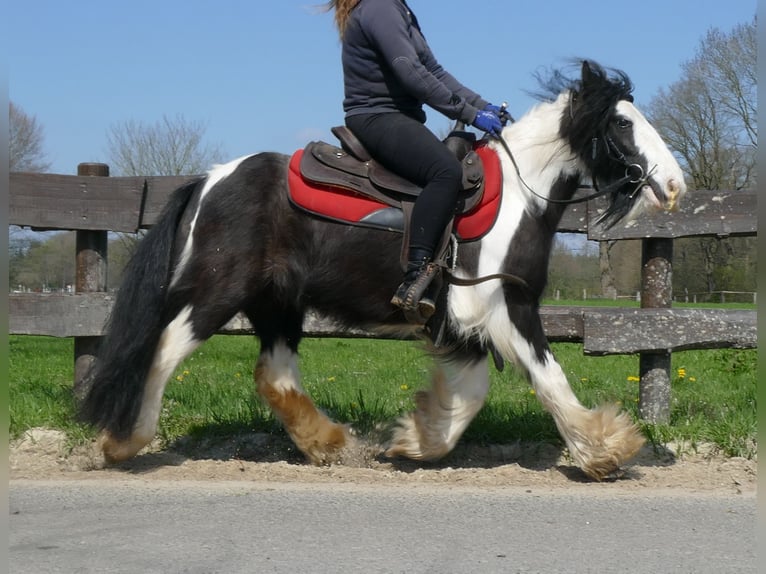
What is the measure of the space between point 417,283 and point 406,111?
106 centimetres

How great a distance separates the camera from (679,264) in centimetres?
3684

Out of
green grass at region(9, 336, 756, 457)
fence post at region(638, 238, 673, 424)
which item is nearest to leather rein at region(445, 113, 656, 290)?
green grass at region(9, 336, 756, 457)

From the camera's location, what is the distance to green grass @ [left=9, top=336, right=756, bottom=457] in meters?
5.71

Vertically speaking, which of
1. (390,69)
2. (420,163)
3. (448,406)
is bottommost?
(448,406)

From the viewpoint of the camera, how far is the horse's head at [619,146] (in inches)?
191

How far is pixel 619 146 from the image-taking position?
4.95 metres

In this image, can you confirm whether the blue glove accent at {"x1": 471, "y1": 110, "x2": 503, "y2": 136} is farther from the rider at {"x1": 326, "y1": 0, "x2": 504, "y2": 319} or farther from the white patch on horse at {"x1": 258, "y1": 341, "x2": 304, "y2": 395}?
the white patch on horse at {"x1": 258, "y1": 341, "x2": 304, "y2": 395}

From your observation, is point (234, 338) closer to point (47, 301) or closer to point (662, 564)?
point (47, 301)

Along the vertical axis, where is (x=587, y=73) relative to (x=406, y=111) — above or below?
above

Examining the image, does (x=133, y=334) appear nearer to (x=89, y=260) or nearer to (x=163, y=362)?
(x=163, y=362)

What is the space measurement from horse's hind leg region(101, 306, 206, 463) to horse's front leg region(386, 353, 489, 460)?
1.38 meters

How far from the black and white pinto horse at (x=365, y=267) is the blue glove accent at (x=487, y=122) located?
0.27 m

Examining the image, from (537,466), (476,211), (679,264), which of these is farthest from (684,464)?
(679,264)

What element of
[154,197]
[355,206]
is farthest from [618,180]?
[154,197]
